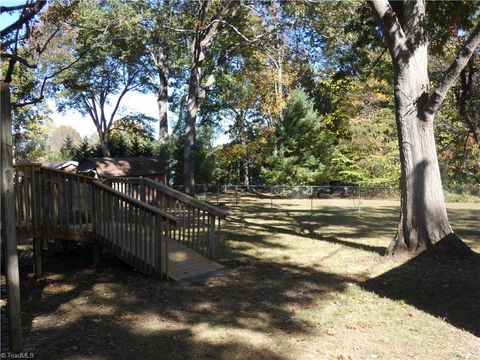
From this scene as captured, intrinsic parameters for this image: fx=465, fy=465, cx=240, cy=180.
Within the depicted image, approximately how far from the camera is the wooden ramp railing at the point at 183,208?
30.9ft

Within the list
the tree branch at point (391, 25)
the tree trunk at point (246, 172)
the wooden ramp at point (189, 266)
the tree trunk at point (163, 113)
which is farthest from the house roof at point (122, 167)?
the tree trunk at point (246, 172)

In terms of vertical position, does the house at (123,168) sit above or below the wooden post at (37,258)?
above

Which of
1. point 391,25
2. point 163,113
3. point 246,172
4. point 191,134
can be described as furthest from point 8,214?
point 246,172

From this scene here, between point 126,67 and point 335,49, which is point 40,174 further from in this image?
point 126,67

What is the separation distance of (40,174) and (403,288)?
6179 millimetres

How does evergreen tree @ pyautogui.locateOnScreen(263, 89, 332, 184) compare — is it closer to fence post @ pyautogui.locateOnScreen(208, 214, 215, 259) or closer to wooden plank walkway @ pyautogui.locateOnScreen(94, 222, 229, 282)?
fence post @ pyautogui.locateOnScreen(208, 214, 215, 259)

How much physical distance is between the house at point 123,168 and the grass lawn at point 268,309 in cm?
1310

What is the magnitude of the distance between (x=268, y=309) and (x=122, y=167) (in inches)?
699

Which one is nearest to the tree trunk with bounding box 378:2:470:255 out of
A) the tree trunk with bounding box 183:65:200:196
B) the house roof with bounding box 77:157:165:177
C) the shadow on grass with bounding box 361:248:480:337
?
the shadow on grass with bounding box 361:248:480:337

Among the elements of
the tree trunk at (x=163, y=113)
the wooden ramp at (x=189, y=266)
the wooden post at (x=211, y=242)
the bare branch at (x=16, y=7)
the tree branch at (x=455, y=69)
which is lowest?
the wooden ramp at (x=189, y=266)

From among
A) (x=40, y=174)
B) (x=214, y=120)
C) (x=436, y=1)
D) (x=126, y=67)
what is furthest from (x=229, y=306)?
(x=214, y=120)

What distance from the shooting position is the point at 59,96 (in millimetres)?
41000

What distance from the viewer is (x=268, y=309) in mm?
6418

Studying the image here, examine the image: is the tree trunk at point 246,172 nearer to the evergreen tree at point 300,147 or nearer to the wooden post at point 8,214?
the evergreen tree at point 300,147
